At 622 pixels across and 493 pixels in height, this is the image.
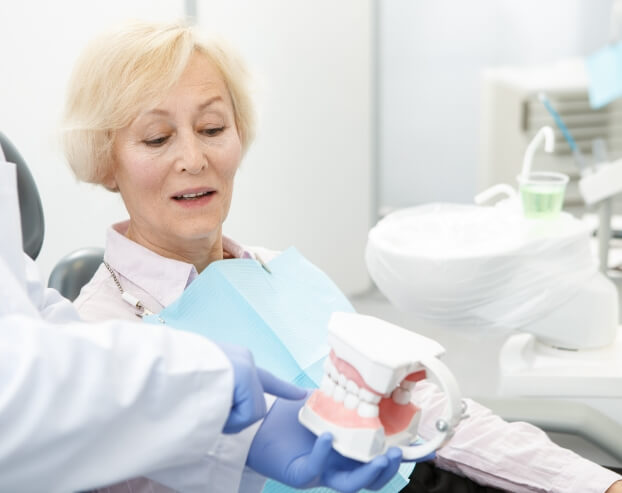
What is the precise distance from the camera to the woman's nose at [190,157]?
1.19 m

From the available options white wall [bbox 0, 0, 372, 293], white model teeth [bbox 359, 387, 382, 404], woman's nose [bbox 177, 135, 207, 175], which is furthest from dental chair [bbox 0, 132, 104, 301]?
white wall [bbox 0, 0, 372, 293]

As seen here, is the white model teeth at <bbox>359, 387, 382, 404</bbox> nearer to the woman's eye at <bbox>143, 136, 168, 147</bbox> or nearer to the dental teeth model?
the dental teeth model

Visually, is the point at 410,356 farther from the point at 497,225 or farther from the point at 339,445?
the point at 497,225

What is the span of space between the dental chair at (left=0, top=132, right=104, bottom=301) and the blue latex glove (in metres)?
0.50

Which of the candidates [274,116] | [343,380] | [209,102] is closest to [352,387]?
[343,380]

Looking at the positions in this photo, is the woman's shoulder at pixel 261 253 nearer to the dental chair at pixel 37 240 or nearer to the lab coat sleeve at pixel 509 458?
the dental chair at pixel 37 240

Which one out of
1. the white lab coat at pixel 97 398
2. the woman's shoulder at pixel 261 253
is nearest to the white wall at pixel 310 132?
the woman's shoulder at pixel 261 253

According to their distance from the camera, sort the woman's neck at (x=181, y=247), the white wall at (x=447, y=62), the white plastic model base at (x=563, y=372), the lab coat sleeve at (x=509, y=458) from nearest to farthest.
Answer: the lab coat sleeve at (x=509, y=458)
the woman's neck at (x=181, y=247)
the white plastic model base at (x=563, y=372)
the white wall at (x=447, y=62)

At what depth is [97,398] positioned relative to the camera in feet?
2.18

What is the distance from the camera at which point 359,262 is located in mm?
3422

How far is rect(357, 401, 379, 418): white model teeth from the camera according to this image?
0.78 metres

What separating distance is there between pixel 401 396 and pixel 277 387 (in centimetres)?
14

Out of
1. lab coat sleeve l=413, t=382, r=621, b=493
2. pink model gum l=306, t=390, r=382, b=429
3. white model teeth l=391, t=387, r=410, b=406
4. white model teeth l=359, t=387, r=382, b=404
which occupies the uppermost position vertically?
white model teeth l=359, t=387, r=382, b=404

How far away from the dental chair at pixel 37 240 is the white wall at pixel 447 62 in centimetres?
293
